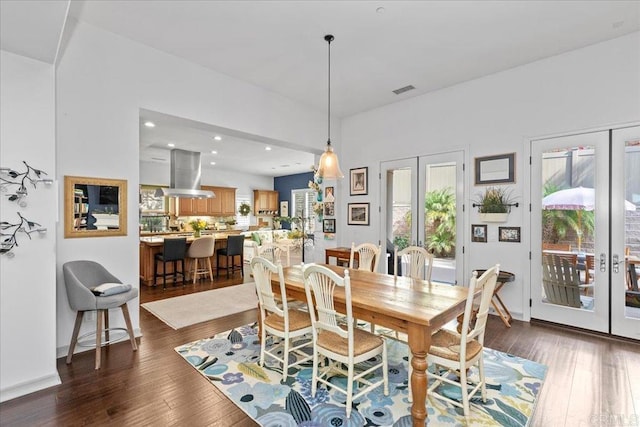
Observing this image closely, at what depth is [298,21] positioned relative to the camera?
310 cm

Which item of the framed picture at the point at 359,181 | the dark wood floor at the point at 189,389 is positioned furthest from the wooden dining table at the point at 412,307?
the framed picture at the point at 359,181

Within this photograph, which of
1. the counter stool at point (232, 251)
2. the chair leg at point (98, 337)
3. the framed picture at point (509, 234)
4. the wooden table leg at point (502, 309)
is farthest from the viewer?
the counter stool at point (232, 251)

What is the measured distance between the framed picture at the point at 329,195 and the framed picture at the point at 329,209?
80 millimetres

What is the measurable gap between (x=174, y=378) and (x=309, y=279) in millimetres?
1533

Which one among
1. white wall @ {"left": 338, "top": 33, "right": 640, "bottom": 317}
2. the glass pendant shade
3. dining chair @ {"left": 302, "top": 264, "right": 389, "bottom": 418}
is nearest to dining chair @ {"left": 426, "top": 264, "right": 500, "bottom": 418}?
dining chair @ {"left": 302, "top": 264, "right": 389, "bottom": 418}

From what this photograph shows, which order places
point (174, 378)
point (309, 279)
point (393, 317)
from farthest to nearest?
point (174, 378), point (309, 279), point (393, 317)

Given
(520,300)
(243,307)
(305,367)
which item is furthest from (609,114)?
(243,307)

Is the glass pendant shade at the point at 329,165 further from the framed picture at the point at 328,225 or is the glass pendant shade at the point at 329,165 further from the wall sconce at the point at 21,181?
the framed picture at the point at 328,225

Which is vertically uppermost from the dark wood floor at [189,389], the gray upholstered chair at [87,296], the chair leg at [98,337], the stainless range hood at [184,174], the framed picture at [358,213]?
the stainless range hood at [184,174]

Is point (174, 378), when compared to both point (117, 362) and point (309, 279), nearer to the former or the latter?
point (117, 362)

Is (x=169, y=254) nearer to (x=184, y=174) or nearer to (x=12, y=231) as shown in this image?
(x=184, y=174)

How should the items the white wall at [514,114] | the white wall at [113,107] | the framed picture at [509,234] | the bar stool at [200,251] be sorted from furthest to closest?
the bar stool at [200,251]
the framed picture at [509,234]
the white wall at [514,114]
the white wall at [113,107]

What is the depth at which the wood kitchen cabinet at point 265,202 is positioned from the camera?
39.5 feet

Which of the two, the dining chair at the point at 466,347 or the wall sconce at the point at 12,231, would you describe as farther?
the wall sconce at the point at 12,231
